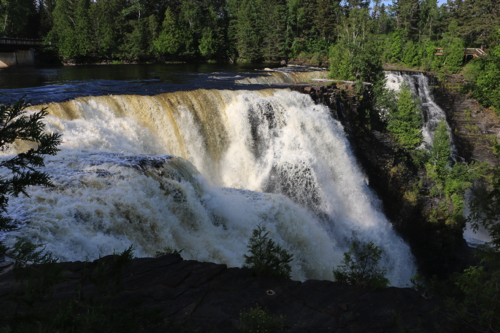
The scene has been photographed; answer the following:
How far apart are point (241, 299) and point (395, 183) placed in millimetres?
15989

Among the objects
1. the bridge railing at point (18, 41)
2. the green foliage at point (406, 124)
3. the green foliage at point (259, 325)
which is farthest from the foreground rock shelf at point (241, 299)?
the bridge railing at point (18, 41)

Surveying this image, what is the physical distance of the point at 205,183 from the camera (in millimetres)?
10555

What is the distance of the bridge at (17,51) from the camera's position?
107ft

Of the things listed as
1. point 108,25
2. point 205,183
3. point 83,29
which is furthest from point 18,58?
→ point 205,183

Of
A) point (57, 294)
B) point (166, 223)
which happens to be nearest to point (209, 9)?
point (166, 223)

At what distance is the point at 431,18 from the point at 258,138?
47.2 metres

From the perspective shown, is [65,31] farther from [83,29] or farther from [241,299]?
[241,299]

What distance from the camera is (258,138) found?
650 inches

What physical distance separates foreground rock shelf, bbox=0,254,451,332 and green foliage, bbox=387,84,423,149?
56.3 ft

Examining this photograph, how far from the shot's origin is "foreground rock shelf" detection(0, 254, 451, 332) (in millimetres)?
4922

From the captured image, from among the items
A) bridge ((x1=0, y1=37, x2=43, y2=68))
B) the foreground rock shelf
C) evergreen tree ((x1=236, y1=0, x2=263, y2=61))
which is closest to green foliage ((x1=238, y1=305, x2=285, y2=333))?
the foreground rock shelf

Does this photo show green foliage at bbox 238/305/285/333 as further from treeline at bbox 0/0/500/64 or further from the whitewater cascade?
treeline at bbox 0/0/500/64

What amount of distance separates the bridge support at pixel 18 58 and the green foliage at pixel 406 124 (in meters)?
34.0

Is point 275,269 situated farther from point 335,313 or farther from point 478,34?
point 478,34
